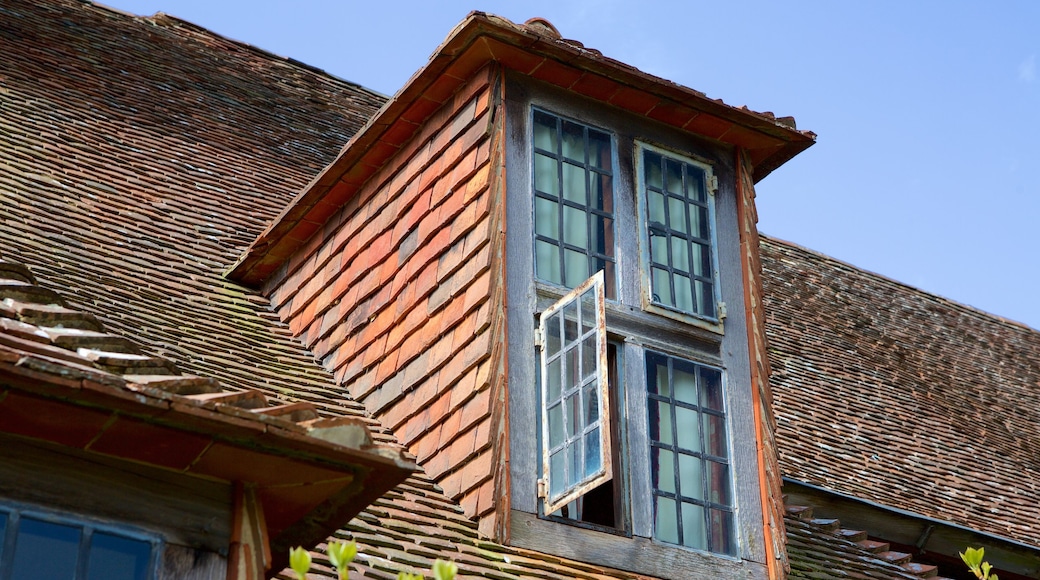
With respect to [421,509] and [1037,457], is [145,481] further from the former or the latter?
[1037,457]

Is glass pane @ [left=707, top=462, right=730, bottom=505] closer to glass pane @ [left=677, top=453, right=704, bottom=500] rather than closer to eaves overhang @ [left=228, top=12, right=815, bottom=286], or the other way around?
glass pane @ [left=677, top=453, right=704, bottom=500]

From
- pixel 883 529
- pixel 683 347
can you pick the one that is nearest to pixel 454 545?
pixel 683 347

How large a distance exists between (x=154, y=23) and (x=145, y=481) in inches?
363

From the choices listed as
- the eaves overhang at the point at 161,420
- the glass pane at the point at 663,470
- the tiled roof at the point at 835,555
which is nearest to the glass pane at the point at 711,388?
the glass pane at the point at 663,470

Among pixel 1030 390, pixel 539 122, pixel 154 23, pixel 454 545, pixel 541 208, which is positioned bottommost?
pixel 454 545

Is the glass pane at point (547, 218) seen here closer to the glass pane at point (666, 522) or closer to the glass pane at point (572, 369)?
the glass pane at point (572, 369)

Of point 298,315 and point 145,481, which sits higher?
point 298,315

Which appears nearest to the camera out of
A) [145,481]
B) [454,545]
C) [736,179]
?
[145,481]

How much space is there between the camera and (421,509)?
693cm

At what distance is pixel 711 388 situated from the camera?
7.84 metres

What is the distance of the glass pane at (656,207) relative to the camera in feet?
26.6

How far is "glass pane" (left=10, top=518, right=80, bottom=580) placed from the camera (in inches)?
167

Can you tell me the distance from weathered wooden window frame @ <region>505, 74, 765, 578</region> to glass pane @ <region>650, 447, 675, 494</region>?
0.10 m

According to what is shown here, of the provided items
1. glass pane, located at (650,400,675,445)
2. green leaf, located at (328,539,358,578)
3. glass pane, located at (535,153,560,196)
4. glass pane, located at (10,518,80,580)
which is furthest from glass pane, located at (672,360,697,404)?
green leaf, located at (328,539,358,578)
